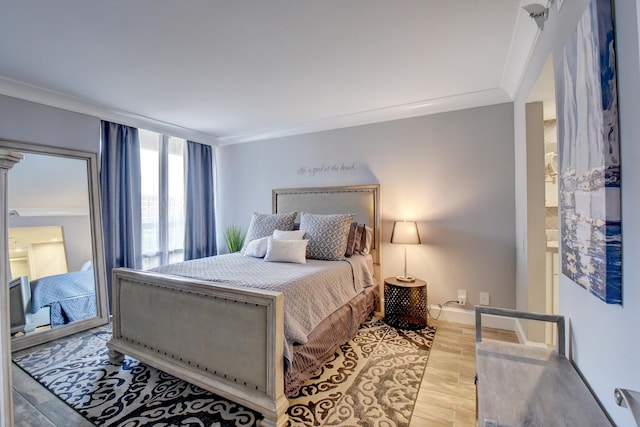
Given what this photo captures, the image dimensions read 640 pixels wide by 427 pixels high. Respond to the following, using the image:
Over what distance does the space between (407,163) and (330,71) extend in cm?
140

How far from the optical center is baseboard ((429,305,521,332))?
9.13 feet

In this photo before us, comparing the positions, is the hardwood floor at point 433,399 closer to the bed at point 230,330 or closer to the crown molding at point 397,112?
the bed at point 230,330

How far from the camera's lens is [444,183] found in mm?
3055

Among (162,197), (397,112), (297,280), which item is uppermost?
(397,112)

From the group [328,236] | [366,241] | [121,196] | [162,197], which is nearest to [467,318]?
[366,241]

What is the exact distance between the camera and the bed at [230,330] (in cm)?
159

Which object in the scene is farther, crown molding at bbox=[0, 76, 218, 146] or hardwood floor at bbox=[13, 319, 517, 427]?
crown molding at bbox=[0, 76, 218, 146]

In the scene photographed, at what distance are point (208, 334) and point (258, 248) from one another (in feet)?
4.10

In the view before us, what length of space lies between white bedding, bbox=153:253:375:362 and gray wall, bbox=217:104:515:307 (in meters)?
0.81

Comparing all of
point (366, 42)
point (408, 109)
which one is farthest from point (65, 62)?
point (408, 109)

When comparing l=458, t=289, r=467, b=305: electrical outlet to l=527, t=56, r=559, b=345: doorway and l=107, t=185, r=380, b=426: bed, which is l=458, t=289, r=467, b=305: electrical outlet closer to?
l=527, t=56, r=559, b=345: doorway

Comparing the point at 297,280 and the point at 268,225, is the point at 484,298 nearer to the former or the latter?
the point at 297,280

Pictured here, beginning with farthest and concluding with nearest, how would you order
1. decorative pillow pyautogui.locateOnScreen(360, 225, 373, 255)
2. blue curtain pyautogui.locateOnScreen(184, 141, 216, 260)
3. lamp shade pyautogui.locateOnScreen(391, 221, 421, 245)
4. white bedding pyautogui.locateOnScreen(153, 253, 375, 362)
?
1. blue curtain pyautogui.locateOnScreen(184, 141, 216, 260)
2. decorative pillow pyautogui.locateOnScreen(360, 225, 373, 255)
3. lamp shade pyautogui.locateOnScreen(391, 221, 421, 245)
4. white bedding pyautogui.locateOnScreen(153, 253, 375, 362)

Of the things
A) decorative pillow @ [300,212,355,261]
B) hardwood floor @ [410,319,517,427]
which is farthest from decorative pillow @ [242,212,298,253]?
→ hardwood floor @ [410,319,517,427]
